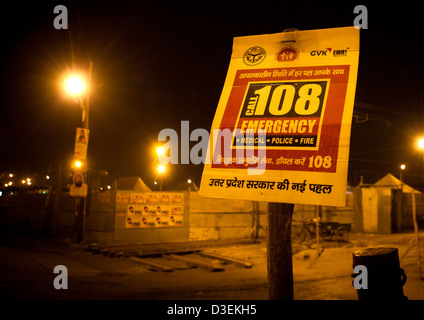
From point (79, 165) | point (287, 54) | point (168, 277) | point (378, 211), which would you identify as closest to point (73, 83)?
point (79, 165)

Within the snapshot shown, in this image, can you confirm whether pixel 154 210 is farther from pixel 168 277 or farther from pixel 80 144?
pixel 168 277

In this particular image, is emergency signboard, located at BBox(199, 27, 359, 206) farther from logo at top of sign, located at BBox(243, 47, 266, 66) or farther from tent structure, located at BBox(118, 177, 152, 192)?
tent structure, located at BBox(118, 177, 152, 192)

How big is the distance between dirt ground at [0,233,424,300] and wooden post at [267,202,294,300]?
5699 mm

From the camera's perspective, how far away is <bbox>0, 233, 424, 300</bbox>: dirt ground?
8.66 metres

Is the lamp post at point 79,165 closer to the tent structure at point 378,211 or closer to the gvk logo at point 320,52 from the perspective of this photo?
the gvk logo at point 320,52

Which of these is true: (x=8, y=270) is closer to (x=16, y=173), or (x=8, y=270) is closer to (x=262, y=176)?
(x=262, y=176)

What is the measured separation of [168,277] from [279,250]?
8280 millimetres

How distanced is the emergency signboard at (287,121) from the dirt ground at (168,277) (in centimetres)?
613

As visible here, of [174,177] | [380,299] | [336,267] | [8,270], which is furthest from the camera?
[174,177]

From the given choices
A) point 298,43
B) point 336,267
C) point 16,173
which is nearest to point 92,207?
point 336,267

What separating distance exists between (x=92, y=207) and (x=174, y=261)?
5.56 metres

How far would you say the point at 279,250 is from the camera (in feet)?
10.8

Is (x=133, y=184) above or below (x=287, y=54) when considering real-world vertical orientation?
above

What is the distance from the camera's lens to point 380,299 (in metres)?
2.74
